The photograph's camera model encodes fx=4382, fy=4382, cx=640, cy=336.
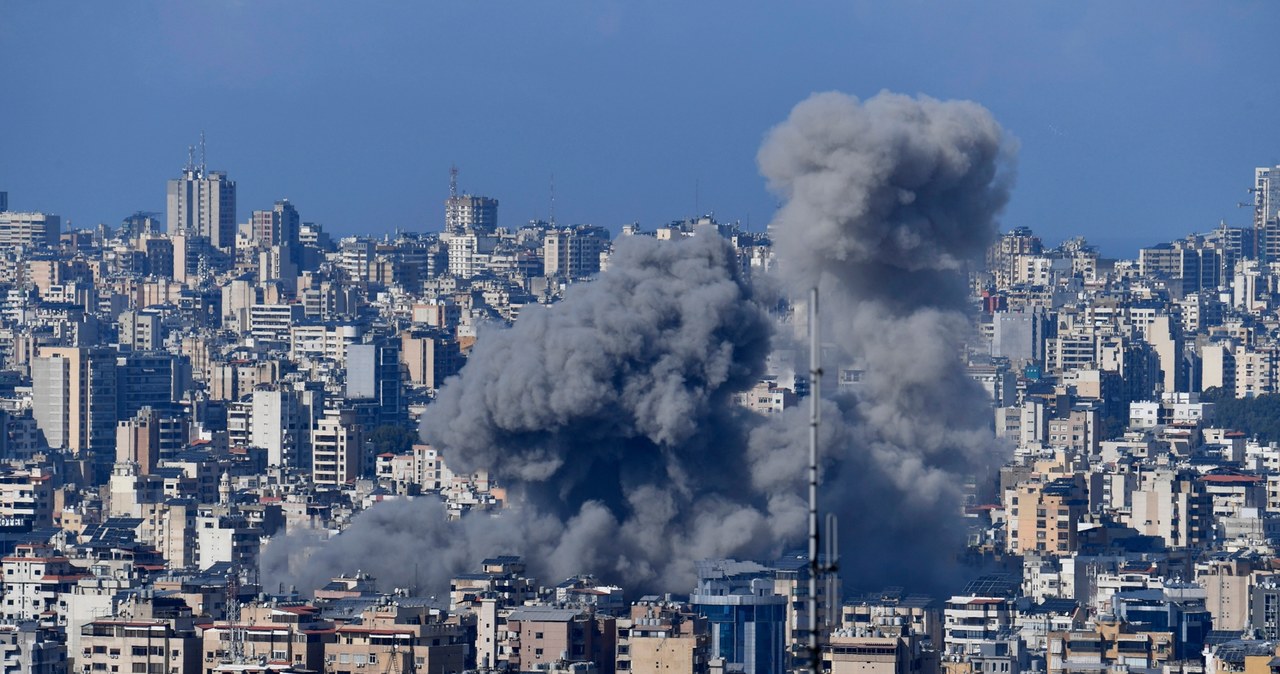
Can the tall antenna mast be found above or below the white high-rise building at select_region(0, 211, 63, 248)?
below

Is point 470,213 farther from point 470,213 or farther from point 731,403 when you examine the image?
point 731,403

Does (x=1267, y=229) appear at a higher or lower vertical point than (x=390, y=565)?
higher

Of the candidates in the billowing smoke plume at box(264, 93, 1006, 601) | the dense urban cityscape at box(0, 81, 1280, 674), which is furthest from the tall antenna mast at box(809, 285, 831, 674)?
the billowing smoke plume at box(264, 93, 1006, 601)

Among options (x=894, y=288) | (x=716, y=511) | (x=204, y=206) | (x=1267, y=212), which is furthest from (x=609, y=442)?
(x=204, y=206)

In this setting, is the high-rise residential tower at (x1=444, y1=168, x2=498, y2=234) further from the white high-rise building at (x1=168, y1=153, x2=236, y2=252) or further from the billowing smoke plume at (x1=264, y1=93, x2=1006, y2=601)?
the billowing smoke plume at (x1=264, y1=93, x2=1006, y2=601)

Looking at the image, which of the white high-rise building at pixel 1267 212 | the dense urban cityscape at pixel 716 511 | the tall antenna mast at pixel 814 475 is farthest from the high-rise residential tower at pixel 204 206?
the tall antenna mast at pixel 814 475

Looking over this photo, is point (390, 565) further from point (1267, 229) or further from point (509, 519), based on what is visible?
point (1267, 229)

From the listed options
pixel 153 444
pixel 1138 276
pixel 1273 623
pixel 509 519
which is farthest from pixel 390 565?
pixel 1138 276
